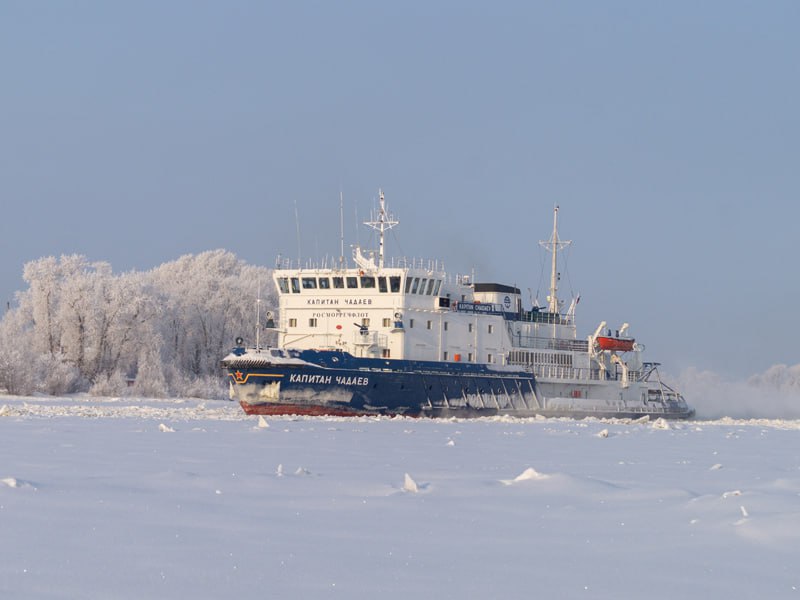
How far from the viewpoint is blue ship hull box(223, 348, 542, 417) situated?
38938 millimetres

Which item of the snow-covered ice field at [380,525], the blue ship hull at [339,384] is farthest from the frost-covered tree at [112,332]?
the snow-covered ice field at [380,525]

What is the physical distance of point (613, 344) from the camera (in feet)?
164

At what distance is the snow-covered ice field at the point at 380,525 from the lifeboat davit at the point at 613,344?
1151 inches

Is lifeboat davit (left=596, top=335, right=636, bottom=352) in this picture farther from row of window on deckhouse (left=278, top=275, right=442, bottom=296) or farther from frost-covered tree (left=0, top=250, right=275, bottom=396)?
frost-covered tree (left=0, top=250, right=275, bottom=396)

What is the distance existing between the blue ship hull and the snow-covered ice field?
59.7 feet

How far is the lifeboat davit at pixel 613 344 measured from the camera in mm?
49844

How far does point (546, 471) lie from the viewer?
17547 millimetres

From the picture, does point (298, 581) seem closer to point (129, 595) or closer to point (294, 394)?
point (129, 595)

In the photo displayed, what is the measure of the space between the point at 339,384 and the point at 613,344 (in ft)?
52.3

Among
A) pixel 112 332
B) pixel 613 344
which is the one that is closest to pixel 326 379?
pixel 613 344

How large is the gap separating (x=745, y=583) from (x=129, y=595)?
16.2 ft

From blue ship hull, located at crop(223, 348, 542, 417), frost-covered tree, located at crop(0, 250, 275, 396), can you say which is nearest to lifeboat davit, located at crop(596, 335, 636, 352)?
blue ship hull, located at crop(223, 348, 542, 417)

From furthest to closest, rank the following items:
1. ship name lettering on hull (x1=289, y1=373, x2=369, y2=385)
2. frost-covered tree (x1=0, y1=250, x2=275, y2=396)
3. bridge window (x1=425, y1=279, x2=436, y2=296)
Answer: frost-covered tree (x1=0, y1=250, x2=275, y2=396), bridge window (x1=425, y1=279, x2=436, y2=296), ship name lettering on hull (x1=289, y1=373, x2=369, y2=385)

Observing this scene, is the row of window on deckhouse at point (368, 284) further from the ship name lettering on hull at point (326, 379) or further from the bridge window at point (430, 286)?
the ship name lettering on hull at point (326, 379)
